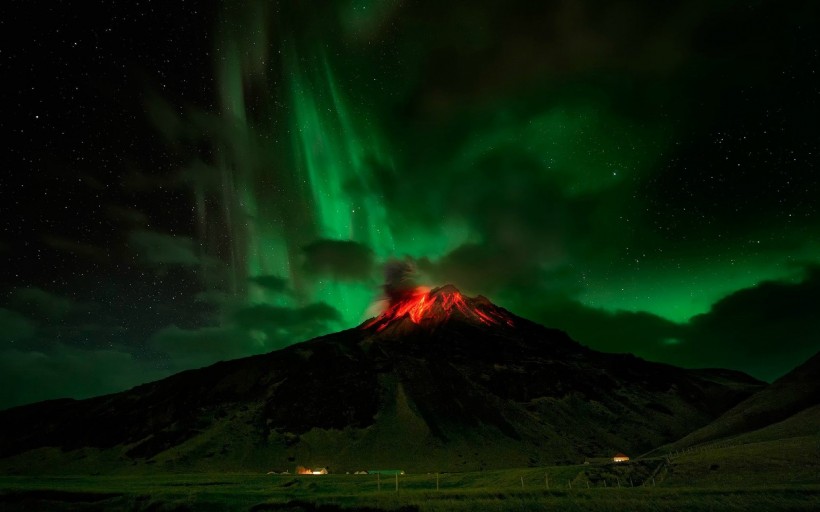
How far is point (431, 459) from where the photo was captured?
143250mm

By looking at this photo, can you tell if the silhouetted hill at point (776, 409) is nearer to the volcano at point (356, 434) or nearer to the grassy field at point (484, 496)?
the volcano at point (356, 434)

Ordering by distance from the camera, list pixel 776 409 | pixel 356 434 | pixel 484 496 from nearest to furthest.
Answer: pixel 484 496
pixel 776 409
pixel 356 434

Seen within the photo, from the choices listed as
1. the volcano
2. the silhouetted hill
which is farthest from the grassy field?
the volcano

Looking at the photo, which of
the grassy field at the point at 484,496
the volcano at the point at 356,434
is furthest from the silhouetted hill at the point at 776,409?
the grassy field at the point at 484,496

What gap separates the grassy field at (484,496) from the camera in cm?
4034

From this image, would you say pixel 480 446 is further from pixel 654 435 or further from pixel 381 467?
pixel 654 435

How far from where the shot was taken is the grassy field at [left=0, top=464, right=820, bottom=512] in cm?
4034

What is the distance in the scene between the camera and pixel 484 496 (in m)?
50.2

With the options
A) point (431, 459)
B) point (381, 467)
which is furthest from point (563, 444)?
point (381, 467)

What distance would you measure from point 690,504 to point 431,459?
11187cm

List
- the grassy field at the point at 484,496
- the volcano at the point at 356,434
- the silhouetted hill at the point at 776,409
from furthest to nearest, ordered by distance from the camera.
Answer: the volcano at the point at 356,434, the silhouetted hill at the point at 776,409, the grassy field at the point at 484,496

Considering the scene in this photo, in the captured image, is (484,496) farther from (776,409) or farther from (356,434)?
(356,434)

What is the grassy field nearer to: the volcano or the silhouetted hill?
the silhouetted hill

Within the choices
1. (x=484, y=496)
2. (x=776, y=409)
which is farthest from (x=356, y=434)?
(x=484, y=496)
